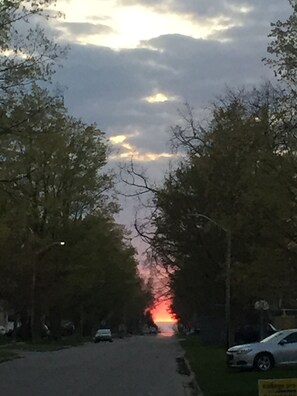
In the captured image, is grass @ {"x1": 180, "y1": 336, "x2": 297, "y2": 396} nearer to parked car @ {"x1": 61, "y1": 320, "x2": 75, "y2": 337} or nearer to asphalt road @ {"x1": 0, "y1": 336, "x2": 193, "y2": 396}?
asphalt road @ {"x1": 0, "y1": 336, "x2": 193, "y2": 396}

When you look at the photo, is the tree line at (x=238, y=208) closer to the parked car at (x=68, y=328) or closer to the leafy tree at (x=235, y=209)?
the leafy tree at (x=235, y=209)

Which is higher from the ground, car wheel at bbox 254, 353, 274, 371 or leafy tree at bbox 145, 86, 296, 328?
leafy tree at bbox 145, 86, 296, 328

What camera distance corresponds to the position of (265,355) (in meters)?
28.8

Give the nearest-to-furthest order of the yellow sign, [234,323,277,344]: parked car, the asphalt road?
the yellow sign → the asphalt road → [234,323,277,344]: parked car

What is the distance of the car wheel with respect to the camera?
28.7 m

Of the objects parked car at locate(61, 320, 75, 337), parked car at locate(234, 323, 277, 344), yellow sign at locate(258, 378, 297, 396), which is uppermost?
parked car at locate(61, 320, 75, 337)

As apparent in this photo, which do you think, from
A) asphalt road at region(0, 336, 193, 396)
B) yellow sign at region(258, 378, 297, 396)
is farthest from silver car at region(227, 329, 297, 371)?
yellow sign at region(258, 378, 297, 396)

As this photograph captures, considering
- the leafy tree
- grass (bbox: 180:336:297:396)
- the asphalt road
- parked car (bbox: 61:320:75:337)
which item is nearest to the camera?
grass (bbox: 180:336:297:396)

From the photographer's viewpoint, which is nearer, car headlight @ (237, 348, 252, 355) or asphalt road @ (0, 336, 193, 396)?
asphalt road @ (0, 336, 193, 396)

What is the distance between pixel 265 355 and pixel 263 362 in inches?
9.3

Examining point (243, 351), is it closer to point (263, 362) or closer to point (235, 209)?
point (263, 362)

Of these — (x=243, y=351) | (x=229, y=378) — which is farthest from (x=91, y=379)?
(x=243, y=351)

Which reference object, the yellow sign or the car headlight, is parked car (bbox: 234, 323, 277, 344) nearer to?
the car headlight

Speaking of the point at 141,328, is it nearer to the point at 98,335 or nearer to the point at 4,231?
the point at 98,335
